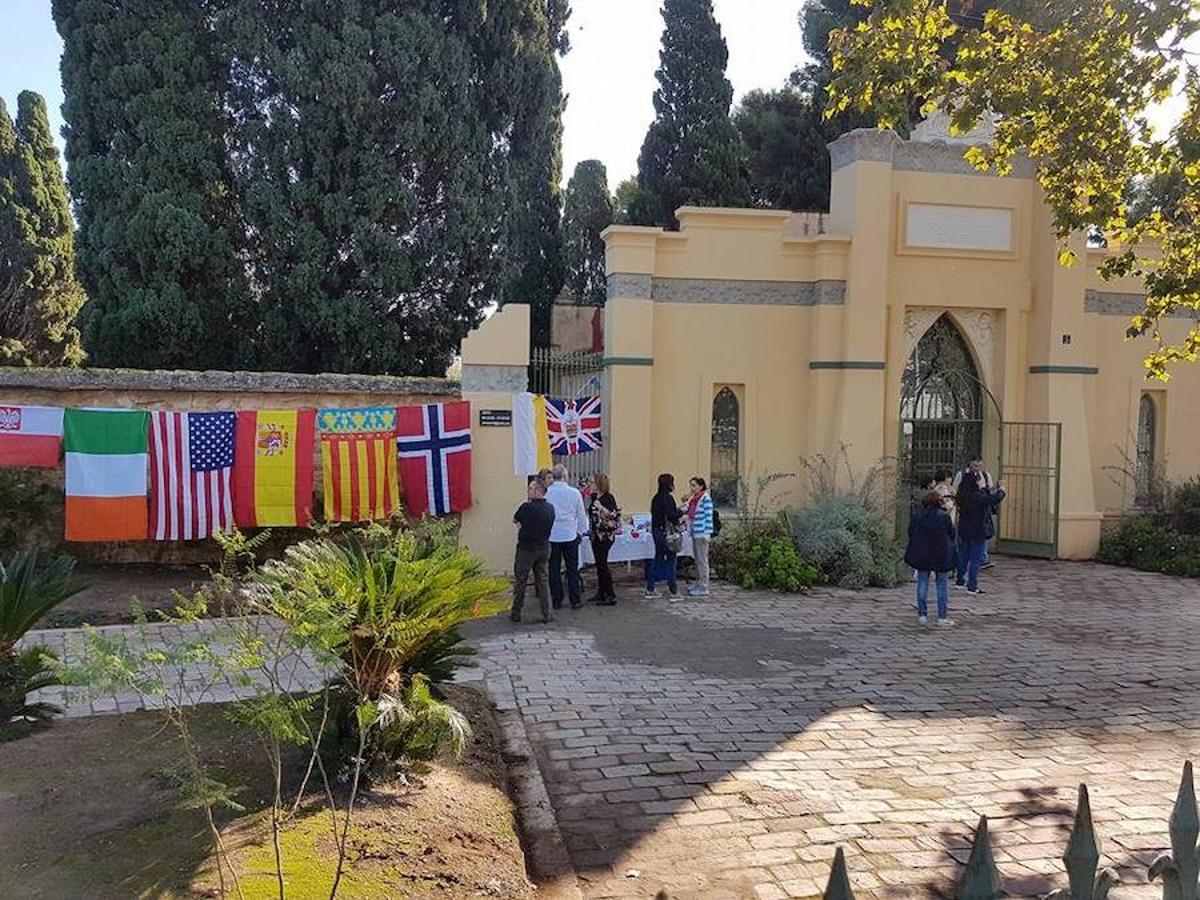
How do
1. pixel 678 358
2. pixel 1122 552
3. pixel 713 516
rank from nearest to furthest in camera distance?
pixel 713 516
pixel 678 358
pixel 1122 552

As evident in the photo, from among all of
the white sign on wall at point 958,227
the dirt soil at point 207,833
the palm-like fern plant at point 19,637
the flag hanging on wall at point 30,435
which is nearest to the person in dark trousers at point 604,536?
the dirt soil at point 207,833

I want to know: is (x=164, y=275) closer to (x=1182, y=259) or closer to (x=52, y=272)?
(x=52, y=272)

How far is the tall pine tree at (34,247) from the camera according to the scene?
23.1 meters

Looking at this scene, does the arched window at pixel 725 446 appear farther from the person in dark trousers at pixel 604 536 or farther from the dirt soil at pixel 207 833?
the dirt soil at pixel 207 833

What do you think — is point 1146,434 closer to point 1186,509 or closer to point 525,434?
point 1186,509

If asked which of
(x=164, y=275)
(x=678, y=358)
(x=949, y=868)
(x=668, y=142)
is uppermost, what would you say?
(x=668, y=142)

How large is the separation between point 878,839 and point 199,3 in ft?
56.3

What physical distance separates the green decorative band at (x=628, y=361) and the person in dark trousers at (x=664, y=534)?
2.10m

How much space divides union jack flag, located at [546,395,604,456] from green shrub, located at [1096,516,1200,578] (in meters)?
8.33

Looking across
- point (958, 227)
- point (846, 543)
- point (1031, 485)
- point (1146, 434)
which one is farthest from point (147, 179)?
point (1146, 434)

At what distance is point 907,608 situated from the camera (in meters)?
11.7

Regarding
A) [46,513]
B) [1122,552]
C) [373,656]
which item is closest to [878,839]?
[373,656]

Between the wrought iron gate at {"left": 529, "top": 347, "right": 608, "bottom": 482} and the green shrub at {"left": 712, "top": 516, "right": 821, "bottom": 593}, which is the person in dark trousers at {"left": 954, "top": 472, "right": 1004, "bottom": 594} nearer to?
the green shrub at {"left": 712, "top": 516, "right": 821, "bottom": 593}

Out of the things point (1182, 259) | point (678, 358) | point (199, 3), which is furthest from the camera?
point (199, 3)
